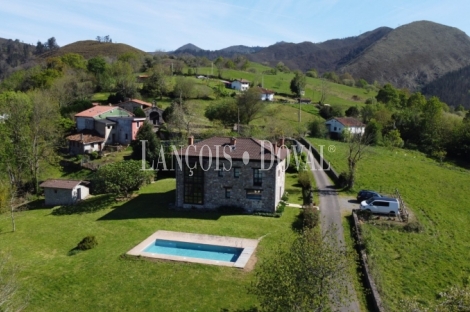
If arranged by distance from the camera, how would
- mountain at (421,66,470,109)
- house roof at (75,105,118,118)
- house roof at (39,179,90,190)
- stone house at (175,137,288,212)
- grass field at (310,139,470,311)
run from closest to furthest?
grass field at (310,139,470,311)
stone house at (175,137,288,212)
house roof at (39,179,90,190)
house roof at (75,105,118,118)
mountain at (421,66,470,109)

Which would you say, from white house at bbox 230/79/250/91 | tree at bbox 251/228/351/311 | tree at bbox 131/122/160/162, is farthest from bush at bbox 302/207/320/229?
white house at bbox 230/79/250/91

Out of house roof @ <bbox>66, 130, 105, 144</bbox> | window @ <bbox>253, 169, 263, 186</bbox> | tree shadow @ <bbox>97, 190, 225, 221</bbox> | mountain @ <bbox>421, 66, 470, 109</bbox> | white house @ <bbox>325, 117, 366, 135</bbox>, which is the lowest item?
tree shadow @ <bbox>97, 190, 225, 221</bbox>

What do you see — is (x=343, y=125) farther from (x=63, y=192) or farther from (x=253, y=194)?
(x=63, y=192)

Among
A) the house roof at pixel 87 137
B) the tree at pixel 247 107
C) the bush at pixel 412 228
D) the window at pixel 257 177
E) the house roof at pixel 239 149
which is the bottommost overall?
the bush at pixel 412 228

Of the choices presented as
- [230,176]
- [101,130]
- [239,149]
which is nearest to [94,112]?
[101,130]

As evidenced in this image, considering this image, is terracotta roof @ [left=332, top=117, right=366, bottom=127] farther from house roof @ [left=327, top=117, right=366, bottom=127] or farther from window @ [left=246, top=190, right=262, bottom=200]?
window @ [left=246, top=190, right=262, bottom=200]

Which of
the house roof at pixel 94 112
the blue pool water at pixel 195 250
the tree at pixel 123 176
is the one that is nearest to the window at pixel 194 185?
the tree at pixel 123 176

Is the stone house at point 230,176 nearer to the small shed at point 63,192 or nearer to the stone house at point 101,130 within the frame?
the small shed at point 63,192
